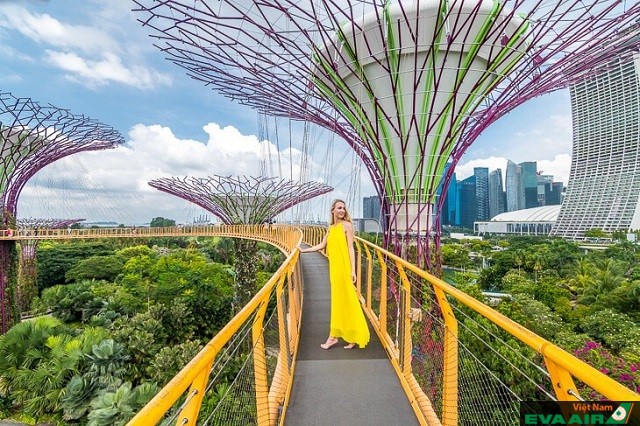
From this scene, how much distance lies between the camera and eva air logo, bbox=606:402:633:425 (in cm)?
101

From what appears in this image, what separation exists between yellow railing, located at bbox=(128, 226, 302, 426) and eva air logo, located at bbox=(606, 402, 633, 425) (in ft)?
3.73

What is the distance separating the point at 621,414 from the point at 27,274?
36168 mm

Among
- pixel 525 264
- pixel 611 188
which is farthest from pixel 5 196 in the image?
pixel 611 188

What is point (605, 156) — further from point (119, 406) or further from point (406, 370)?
point (406, 370)

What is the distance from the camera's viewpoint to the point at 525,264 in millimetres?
39062

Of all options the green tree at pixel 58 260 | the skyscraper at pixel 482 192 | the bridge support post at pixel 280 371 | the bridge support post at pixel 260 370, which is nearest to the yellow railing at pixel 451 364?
the bridge support post at pixel 280 371

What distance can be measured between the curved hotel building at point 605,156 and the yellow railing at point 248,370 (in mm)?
72738

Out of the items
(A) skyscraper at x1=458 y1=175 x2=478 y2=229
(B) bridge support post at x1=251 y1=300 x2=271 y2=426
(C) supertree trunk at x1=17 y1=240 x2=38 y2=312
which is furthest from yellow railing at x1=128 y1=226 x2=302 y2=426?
(A) skyscraper at x1=458 y1=175 x2=478 y2=229

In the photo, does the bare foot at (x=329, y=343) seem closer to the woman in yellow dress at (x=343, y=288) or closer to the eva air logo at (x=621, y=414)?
the woman in yellow dress at (x=343, y=288)

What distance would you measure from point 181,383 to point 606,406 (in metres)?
1.16

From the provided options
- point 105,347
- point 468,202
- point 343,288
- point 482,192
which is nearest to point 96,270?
point 105,347

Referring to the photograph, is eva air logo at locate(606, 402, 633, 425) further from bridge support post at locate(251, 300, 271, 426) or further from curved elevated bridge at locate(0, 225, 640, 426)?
bridge support post at locate(251, 300, 271, 426)

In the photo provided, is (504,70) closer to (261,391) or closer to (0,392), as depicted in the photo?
(261,391)

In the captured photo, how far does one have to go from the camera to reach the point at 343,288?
4195 mm
